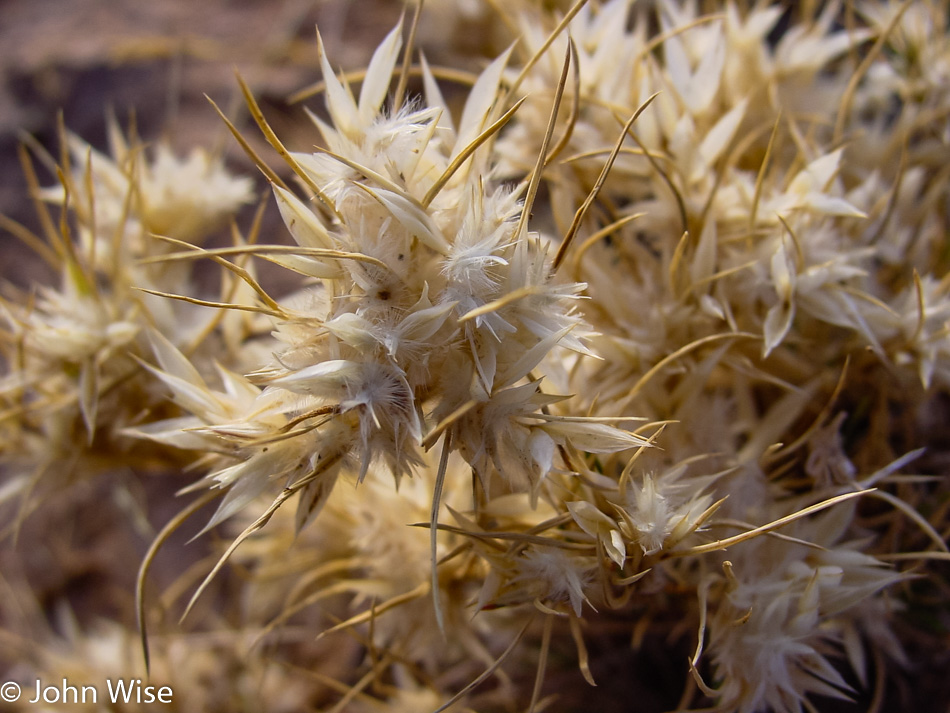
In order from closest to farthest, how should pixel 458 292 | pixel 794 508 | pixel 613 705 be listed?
pixel 458 292 < pixel 794 508 < pixel 613 705

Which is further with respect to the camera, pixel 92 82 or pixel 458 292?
pixel 92 82

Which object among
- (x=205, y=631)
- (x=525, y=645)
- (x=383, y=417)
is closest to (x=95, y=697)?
(x=205, y=631)

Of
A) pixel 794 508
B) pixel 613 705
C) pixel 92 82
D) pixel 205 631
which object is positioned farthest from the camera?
pixel 92 82

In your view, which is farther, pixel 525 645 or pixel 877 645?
pixel 525 645

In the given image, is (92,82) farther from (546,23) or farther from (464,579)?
(464,579)

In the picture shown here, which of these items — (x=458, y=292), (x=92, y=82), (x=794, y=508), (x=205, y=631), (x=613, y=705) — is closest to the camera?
(x=458, y=292)

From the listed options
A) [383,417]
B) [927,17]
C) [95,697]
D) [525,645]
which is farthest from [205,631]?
[927,17]

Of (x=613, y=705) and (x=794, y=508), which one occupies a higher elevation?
(x=794, y=508)

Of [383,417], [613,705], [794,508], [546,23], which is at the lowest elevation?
[613,705]

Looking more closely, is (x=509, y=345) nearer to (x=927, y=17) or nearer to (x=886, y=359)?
(x=886, y=359)
